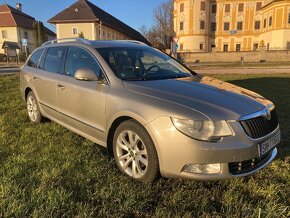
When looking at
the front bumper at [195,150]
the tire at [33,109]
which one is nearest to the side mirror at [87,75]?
the front bumper at [195,150]

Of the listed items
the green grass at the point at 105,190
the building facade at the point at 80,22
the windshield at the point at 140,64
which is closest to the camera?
the green grass at the point at 105,190

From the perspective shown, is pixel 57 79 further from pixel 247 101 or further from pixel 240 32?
pixel 240 32

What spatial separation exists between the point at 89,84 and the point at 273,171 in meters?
2.70

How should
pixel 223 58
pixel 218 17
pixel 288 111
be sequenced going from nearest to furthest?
pixel 288 111 < pixel 223 58 < pixel 218 17

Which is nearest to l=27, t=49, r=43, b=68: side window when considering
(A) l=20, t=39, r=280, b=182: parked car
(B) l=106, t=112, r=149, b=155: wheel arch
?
(A) l=20, t=39, r=280, b=182: parked car

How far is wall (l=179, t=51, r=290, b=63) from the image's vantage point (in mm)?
43906

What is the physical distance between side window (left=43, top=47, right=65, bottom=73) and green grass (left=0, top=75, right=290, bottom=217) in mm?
1418

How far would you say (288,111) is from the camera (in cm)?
704

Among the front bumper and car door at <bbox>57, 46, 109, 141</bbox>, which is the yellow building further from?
the front bumper

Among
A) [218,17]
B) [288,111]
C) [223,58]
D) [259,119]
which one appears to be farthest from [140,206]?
[218,17]

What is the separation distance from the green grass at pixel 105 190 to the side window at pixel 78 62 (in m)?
1.20

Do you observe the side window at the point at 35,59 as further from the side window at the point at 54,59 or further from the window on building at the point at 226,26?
the window on building at the point at 226,26

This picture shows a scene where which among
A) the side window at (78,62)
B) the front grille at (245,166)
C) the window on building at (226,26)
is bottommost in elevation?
the front grille at (245,166)

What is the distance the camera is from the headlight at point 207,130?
2.92 m
